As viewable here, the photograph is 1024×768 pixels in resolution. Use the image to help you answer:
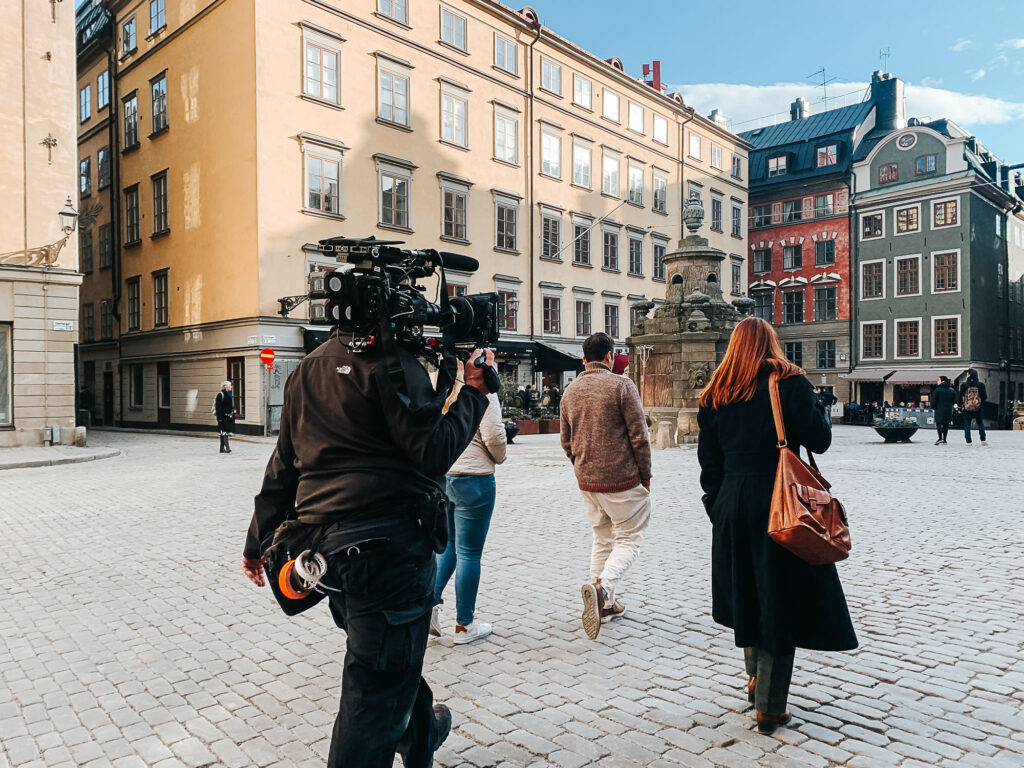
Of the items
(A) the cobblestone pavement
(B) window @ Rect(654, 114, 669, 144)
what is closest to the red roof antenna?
(B) window @ Rect(654, 114, 669, 144)

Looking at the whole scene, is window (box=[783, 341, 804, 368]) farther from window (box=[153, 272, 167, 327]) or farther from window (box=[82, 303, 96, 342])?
window (box=[82, 303, 96, 342])

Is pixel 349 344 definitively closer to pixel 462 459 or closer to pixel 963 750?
pixel 462 459

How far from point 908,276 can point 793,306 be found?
22.7 feet

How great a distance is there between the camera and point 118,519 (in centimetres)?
989

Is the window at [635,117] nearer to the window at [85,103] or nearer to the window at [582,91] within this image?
the window at [582,91]

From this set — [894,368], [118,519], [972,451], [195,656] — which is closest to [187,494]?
[118,519]

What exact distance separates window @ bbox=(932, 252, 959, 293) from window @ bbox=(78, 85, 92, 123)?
4290 centimetres

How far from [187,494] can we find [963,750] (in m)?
11.2

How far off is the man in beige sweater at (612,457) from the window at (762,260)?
4781 centimetres

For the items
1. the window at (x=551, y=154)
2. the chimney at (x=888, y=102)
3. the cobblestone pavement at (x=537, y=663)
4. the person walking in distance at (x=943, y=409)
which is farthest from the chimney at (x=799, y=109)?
the cobblestone pavement at (x=537, y=663)

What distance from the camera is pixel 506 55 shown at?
34469 mm

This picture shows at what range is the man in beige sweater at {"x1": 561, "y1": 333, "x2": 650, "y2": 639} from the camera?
5.45 m

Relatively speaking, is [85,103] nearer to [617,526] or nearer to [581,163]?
[581,163]

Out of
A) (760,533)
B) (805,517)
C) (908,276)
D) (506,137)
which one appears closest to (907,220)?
(908,276)
